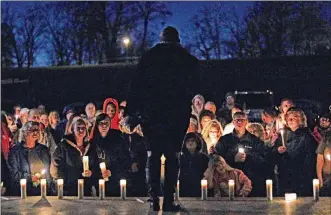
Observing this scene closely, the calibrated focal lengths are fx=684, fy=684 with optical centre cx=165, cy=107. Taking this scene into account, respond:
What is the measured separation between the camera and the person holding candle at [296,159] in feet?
32.4

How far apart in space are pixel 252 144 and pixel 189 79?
2.62 meters

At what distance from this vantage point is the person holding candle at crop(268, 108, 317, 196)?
9.88 m

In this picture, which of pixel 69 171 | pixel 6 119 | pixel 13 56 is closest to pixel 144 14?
pixel 13 56

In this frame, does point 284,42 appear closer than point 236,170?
No

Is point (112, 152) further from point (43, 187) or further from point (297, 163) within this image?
point (297, 163)

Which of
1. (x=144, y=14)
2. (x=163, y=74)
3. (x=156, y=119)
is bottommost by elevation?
(x=156, y=119)

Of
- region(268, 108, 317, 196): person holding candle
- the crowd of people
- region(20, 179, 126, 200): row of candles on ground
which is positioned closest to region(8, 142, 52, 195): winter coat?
the crowd of people

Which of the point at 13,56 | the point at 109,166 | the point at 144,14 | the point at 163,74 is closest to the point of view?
the point at 163,74

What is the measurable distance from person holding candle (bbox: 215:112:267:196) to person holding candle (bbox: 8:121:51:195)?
2551mm

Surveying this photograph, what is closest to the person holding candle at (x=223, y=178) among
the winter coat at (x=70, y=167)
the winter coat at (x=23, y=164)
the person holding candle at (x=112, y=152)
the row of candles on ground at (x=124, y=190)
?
the row of candles on ground at (x=124, y=190)

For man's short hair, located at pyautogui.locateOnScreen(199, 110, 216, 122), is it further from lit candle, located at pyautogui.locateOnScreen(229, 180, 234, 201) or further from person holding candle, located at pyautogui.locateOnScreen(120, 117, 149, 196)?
lit candle, located at pyautogui.locateOnScreen(229, 180, 234, 201)

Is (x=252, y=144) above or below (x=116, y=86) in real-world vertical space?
below

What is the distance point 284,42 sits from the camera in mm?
36344

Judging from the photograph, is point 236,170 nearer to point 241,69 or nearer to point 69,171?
point 69,171
